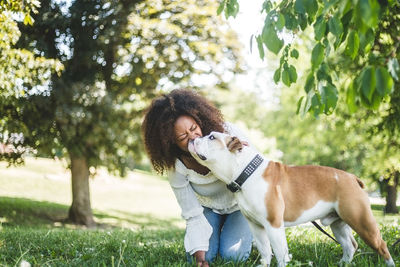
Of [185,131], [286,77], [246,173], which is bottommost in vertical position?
[246,173]

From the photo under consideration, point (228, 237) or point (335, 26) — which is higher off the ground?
point (335, 26)

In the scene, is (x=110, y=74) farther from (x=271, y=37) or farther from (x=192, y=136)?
(x=271, y=37)

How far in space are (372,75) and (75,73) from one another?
32.6 ft

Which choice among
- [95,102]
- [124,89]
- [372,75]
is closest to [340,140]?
[124,89]

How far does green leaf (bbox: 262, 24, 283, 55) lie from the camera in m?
2.19

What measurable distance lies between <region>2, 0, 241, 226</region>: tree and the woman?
595cm

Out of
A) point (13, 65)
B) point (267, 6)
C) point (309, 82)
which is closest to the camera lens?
point (309, 82)

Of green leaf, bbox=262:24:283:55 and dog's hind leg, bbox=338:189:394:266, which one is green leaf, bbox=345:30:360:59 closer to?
green leaf, bbox=262:24:283:55

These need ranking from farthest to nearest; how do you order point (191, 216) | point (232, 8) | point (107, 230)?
point (107, 230), point (191, 216), point (232, 8)

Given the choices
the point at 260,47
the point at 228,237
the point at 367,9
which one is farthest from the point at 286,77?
the point at 228,237

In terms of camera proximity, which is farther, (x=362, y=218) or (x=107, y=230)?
(x=107, y=230)

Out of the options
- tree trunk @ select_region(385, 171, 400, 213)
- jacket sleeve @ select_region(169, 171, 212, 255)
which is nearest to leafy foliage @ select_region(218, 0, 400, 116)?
jacket sleeve @ select_region(169, 171, 212, 255)

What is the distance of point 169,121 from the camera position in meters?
4.13

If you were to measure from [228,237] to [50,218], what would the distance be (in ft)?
33.1
